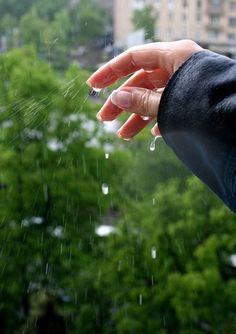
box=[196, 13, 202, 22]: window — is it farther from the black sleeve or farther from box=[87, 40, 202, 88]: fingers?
the black sleeve

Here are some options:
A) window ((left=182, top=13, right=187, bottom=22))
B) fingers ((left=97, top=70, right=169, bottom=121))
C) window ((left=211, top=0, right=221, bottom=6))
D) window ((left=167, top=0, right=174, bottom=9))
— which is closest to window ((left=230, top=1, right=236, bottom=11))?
window ((left=211, top=0, right=221, bottom=6))

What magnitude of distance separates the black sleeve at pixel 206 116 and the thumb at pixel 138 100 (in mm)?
60

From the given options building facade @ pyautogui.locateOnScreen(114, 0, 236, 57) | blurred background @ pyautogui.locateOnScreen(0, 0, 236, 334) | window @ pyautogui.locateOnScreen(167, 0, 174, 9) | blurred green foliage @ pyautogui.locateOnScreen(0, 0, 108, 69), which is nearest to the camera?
blurred background @ pyautogui.locateOnScreen(0, 0, 236, 334)

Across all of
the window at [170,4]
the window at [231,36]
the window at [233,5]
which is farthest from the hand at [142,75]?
the window at [233,5]

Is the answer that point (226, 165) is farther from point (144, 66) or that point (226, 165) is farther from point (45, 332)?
point (45, 332)

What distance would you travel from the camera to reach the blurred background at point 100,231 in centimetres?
916

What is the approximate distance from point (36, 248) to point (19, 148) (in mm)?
1695

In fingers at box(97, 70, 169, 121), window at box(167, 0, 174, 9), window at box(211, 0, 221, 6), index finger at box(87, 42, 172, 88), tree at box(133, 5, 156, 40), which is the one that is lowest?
window at box(211, 0, 221, 6)

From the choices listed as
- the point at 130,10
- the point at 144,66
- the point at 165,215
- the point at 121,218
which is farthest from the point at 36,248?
the point at 144,66

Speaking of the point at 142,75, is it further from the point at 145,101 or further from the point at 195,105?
the point at 195,105

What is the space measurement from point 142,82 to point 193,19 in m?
13.4

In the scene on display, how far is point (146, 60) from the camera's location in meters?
0.89

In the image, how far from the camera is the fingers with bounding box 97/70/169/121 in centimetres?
94

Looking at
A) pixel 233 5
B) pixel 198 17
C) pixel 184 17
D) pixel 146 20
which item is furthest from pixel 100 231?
pixel 233 5
